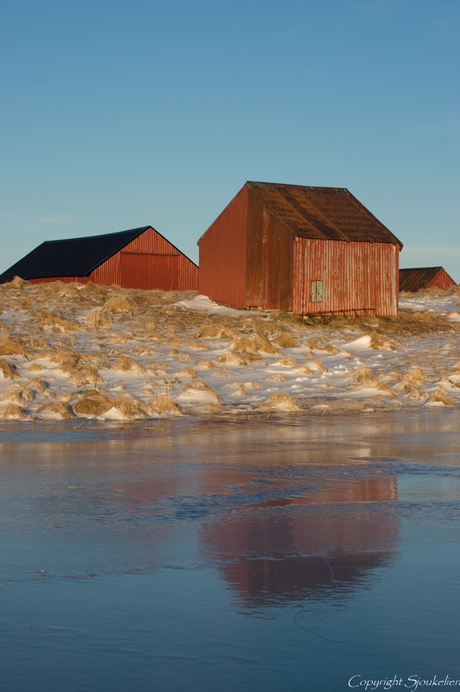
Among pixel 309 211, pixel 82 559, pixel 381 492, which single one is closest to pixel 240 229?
pixel 309 211

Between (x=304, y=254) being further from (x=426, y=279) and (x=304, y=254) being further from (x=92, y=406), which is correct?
(x=426, y=279)

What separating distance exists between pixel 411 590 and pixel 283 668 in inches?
55.0

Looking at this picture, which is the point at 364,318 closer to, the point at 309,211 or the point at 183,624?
the point at 309,211

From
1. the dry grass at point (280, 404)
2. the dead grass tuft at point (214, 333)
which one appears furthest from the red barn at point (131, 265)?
the dry grass at point (280, 404)

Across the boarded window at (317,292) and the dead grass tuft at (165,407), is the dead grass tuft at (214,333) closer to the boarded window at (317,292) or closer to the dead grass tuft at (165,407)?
the boarded window at (317,292)

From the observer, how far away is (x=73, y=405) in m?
15.3

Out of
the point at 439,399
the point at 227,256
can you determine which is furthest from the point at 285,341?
the point at 227,256

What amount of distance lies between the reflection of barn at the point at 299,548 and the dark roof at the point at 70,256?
4460 centimetres

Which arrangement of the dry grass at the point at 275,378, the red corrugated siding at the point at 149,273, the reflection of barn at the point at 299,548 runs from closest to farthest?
the reflection of barn at the point at 299,548 < the dry grass at the point at 275,378 < the red corrugated siding at the point at 149,273

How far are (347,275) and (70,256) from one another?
1075 inches

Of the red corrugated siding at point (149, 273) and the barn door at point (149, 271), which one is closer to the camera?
the red corrugated siding at point (149, 273)

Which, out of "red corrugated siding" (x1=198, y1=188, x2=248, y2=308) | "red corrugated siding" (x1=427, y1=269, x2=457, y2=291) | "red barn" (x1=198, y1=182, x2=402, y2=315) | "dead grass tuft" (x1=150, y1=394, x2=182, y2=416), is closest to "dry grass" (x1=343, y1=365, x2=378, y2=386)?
"dead grass tuft" (x1=150, y1=394, x2=182, y2=416)

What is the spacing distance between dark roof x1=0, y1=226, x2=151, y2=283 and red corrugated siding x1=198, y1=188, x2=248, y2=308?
12421 mm

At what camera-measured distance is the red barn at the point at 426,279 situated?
244 ft
